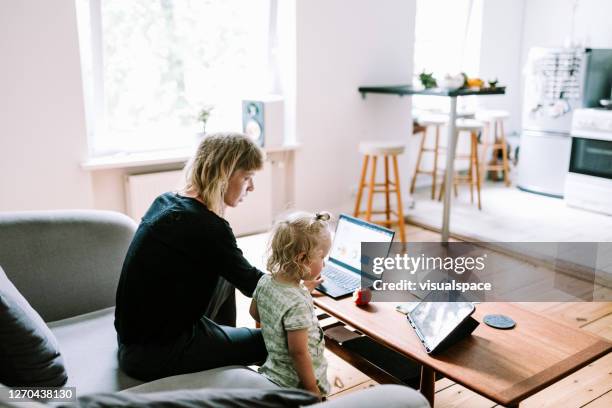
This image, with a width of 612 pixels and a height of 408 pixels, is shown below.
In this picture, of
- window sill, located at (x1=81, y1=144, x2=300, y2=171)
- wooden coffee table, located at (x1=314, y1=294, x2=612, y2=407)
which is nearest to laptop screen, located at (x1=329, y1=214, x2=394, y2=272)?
wooden coffee table, located at (x1=314, y1=294, x2=612, y2=407)

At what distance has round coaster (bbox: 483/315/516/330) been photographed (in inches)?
74.3

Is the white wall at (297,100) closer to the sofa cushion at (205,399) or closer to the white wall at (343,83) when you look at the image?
the white wall at (343,83)

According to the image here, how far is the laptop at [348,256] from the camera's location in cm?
219

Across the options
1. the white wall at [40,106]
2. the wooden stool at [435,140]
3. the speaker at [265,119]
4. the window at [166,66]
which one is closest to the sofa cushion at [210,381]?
the white wall at [40,106]

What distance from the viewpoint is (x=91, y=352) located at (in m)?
1.87

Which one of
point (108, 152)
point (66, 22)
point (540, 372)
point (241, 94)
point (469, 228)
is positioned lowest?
point (469, 228)

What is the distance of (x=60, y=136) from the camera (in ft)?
11.3

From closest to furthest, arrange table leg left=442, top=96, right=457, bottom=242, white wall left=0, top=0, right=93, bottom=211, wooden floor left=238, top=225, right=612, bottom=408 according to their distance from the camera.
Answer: wooden floor left=238, top=225, right=612, bottom=408 < white wall left=0, top=0, right=93, bottom=211 < table leg left=442, top=96, right=457, bottom=242

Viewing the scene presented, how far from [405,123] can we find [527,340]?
3.37 m

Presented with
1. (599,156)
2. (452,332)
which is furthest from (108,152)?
(599,156)

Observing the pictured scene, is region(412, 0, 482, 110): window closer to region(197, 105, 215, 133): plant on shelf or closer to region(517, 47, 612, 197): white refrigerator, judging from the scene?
region(517, 47, 612, 197): white refrigerator

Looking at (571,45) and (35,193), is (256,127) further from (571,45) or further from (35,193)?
(571,45)

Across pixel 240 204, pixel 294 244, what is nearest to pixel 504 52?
pixel 240 204

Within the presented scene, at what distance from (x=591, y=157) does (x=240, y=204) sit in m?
3.08
